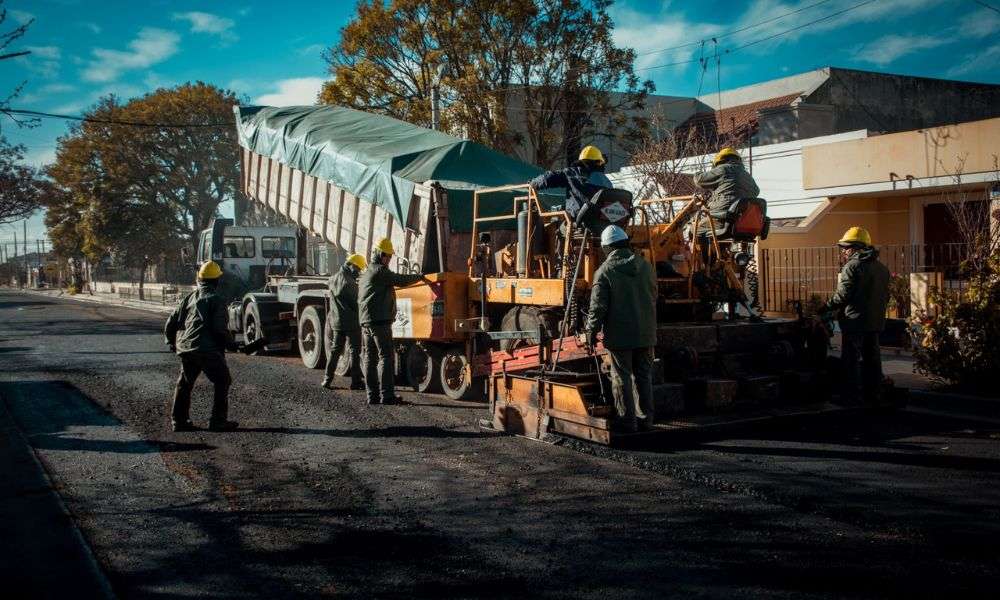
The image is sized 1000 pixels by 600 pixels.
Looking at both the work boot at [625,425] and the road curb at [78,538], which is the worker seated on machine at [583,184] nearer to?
the work boot at [625,425]

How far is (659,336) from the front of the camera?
7863 mm

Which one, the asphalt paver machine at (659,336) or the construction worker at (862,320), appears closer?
the asphalt paver machine at (659,336)

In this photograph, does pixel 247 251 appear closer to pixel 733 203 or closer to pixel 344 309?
pixel 344 309

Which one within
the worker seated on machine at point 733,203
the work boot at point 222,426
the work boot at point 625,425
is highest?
the worker seated on machine at point 733,203

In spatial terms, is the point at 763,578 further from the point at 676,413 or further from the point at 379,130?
the point at 379,130

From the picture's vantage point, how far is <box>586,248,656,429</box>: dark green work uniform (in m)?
7.13

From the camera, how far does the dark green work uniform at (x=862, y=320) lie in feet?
27.5

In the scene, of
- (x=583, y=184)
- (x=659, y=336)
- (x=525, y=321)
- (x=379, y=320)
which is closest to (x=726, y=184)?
(x=583, y=184)

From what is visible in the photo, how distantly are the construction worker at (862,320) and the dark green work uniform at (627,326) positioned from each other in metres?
2.53

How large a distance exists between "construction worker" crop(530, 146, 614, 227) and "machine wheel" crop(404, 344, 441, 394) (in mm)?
3027

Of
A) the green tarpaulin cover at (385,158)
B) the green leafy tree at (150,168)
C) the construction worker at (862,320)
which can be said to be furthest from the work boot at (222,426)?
the green leafy tree at (150,168)

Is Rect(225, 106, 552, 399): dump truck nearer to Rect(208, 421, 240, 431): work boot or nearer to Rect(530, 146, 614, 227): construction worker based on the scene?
Rect(530, 146, 614, 227): construction worker

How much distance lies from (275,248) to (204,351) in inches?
386

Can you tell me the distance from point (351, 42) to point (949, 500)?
22418mm
